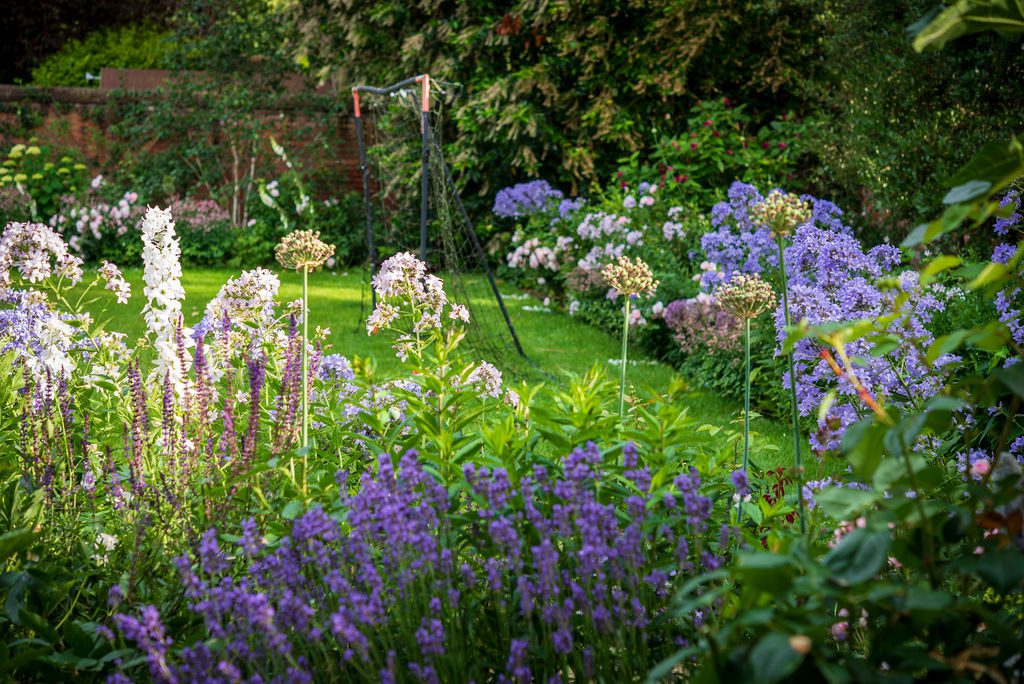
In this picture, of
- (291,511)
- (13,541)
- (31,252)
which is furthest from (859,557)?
(31,252)

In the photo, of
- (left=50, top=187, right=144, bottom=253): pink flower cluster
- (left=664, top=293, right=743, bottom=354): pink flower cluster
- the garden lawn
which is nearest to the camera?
the garden lawn

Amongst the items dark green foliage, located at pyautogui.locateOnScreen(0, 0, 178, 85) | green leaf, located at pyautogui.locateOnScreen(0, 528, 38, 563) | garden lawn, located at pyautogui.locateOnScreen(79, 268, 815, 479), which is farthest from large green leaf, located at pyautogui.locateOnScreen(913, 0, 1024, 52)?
dark green foliage, located at pyautogui.locateOnScreen(0, 0, 178, 85)

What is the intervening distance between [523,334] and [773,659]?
7.07 metres

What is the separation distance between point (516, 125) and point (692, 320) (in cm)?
542

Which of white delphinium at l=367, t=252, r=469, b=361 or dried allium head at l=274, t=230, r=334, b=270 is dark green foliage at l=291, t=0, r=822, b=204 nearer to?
white delphinium at l=367, t=252, r=469, b=361

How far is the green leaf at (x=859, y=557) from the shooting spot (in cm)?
94

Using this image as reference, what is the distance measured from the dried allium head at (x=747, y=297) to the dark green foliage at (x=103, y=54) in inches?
791

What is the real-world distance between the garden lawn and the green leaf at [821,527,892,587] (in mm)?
3404

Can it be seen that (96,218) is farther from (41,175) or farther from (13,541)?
(13,541)

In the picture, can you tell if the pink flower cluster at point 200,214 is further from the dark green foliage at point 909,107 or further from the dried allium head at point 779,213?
the dried allium head at point 779,213

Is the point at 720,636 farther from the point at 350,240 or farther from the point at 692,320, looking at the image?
the point at 350,240

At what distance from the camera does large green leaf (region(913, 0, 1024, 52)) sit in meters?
1.22

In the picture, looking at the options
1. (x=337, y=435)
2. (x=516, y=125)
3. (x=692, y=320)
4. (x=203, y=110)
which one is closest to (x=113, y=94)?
(x=203, y=110)

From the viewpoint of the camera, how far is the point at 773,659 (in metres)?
0.89
